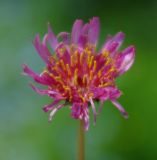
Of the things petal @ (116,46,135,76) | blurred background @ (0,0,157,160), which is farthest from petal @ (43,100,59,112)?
blurred background @ (0,0,157,160)

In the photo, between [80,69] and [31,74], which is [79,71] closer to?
[80,69]

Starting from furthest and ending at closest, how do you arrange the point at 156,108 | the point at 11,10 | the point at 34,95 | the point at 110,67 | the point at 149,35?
the point at 11,10, the point at 149,35, the point at 34,95, the point at 156,108, the point at 110,67

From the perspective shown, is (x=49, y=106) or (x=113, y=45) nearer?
(x=49, y=106)

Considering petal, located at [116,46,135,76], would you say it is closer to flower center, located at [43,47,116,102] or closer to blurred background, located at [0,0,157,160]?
flower center, located at [43,47,116,102]

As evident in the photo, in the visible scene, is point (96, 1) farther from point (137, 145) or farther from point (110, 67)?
point (110, 67)

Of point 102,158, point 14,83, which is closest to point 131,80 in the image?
point 102,158

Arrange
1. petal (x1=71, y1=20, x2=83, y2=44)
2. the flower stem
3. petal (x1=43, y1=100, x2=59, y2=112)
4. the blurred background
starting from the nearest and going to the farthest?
1. the flower stem
2. petal (x1=43, y1=100, x2=59, y2=112)
3. petal (x1=71, y1=20, x2=83, y2=44)
4. the blurred background

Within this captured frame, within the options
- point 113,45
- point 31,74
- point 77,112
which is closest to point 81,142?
point 77,112
